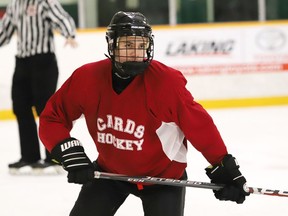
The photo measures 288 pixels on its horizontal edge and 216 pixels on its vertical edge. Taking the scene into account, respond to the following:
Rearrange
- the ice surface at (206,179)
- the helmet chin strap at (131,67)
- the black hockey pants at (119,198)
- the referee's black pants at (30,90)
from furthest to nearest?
the referee's black pants at (30,90), the ice surface at (206,179), the black hockey pants at (119,198), the helmet chin strap at (131,67)

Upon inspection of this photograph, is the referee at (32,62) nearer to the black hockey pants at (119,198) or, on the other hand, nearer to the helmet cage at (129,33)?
the black hockey pants at (119,198)

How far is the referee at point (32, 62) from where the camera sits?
12.6 ft

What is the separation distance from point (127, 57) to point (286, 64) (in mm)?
4837

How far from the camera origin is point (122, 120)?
201 cm

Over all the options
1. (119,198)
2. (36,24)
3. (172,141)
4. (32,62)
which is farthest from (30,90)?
(172,141)

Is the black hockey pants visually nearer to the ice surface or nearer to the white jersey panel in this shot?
the white jersey panel

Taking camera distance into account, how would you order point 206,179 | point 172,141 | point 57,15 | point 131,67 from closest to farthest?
1. point 131,67
2. point 172,141
3. point 206,179
4. point 57,15

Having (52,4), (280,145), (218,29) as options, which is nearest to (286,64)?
(218,29)

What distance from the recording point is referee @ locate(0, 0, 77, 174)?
12.6 ft

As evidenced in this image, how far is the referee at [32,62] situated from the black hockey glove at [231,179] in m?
2.01

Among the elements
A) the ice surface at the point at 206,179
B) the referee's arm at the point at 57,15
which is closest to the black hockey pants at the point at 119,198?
the ice surface at the point at 206,179

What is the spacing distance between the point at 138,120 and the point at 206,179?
1694 millimetres

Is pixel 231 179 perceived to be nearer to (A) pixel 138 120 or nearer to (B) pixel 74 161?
(A) pixel 138 120

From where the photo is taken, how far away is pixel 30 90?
3896 mm
